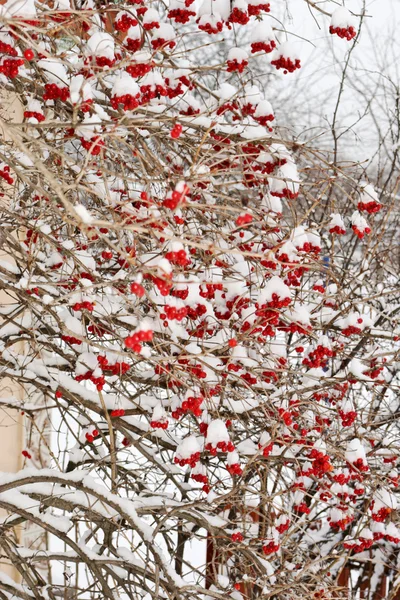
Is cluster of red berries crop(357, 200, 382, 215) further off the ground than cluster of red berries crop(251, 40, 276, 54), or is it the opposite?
cluster of red berries crop(251, 40, 276, 54)

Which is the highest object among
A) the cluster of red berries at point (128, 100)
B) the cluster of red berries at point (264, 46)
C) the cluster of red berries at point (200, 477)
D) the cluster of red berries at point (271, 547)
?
the cluster of red berries at point (264, 46)

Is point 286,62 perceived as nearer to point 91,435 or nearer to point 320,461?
point 320,461

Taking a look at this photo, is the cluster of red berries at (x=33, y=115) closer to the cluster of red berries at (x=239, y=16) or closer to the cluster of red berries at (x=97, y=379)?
the cluster of red berries at (x=239, y=16)

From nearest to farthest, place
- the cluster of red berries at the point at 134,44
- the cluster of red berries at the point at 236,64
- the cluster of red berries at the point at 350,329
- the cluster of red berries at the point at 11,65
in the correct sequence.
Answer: the cluster of red berries at the point at 11,65
the cluster of red berries at the point at 134,44
the cluster of red berries at the point at 236,64
the cluster of red berries at the point at 350,329

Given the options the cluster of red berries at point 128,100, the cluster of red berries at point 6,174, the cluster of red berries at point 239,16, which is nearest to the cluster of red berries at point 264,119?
the cluster of red berries at point 239,16

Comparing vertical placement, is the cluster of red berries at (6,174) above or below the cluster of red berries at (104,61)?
above

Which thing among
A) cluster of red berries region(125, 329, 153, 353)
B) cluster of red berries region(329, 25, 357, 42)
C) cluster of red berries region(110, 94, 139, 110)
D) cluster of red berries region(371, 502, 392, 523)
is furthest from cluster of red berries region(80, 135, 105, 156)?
cluster of red berries region(371, 502, 392, 523)

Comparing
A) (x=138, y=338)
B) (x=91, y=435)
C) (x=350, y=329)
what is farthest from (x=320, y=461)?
(x=138, y=338)

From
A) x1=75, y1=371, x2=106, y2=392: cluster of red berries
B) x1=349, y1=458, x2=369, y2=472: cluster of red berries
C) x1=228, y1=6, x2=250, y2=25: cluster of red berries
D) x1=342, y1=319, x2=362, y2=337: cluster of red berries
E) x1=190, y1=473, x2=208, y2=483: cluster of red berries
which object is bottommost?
x1=190, y1=473, x2=208, y2=483: cluster of red berries

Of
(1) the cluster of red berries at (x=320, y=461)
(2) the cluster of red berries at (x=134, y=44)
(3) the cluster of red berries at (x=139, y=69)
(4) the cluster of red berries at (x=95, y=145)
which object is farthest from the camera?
(1) the cluster of red berries at (x=320, y=461)

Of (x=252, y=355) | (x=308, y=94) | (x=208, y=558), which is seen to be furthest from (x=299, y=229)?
(x=308, y=94)

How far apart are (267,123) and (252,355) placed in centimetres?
124

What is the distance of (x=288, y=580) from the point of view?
16.5ft

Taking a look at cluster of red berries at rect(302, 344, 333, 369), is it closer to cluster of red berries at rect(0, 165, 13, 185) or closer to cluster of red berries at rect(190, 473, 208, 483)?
cluster of red berries at rect(190, 473, 208, 483)
